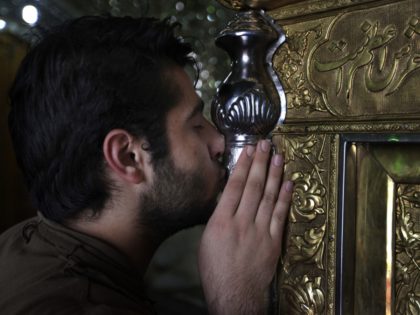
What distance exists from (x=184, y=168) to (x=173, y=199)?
0.06 m

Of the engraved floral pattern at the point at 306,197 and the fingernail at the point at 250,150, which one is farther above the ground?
the fingernail at the point at 250,150

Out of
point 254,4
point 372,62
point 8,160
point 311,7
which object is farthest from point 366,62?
point 8,160

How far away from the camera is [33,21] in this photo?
1.78m

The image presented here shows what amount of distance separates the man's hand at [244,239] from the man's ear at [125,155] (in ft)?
0.60

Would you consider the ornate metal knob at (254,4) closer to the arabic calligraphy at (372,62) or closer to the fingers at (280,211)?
the arabic calligraphy at (372,62)

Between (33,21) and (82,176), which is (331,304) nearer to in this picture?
(82,176)

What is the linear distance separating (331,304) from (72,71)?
2.17 ft

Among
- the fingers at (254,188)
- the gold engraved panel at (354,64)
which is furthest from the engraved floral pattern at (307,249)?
the gold engraved panel at (354,64)

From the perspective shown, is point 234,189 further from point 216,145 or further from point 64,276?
point 64,276

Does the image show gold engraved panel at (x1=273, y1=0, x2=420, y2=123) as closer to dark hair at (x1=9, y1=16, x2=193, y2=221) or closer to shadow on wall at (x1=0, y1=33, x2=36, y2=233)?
dark hair at (x1=9, y1=16, x2=193, y2=221)

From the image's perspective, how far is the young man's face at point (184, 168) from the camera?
951 mm

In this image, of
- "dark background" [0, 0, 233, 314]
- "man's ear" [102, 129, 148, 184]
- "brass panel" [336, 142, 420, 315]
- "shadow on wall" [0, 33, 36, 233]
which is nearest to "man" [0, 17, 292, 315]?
"man's ear" [102, 129, 148, 184]

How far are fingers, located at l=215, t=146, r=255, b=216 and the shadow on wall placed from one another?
44.8 inches

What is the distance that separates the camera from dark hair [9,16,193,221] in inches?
35.8
